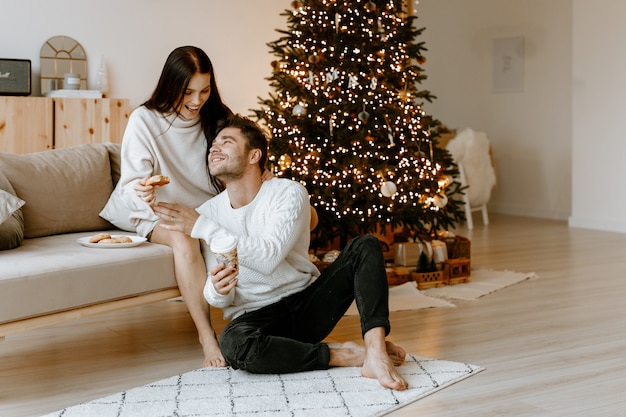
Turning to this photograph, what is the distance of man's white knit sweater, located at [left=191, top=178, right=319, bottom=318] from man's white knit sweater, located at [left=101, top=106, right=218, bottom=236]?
345 millimetres

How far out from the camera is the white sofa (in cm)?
290

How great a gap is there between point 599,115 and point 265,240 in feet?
16.3

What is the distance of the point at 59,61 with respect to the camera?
17.0ft

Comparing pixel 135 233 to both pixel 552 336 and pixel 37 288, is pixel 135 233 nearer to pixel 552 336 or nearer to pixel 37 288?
pixel 37 288

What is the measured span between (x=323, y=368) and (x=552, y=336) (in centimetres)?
118

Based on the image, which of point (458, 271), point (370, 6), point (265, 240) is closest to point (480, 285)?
point (458, 271)

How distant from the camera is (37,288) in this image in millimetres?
2902

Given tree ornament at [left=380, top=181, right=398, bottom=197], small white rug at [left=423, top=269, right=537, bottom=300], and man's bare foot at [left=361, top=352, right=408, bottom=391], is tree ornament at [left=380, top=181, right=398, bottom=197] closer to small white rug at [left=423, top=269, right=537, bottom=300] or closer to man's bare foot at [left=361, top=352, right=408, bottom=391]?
small white rug at [left=423, top=269, right=537, bottom=300]

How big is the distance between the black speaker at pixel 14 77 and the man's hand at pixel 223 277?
2.67 metres

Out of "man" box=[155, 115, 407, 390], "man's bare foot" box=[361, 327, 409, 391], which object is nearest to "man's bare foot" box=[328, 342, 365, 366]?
"man" box=[155, 115, 407, 390]

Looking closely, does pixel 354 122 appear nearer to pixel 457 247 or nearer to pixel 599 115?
pixel 457 247

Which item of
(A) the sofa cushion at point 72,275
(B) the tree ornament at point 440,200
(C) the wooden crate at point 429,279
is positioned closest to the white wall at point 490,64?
(B) the tree ornament at point 440,200

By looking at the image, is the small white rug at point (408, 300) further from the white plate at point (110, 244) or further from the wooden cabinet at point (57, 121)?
the wooden cabinet at point (57, 121)

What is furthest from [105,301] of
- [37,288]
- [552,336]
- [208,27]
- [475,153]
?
[475,153]
